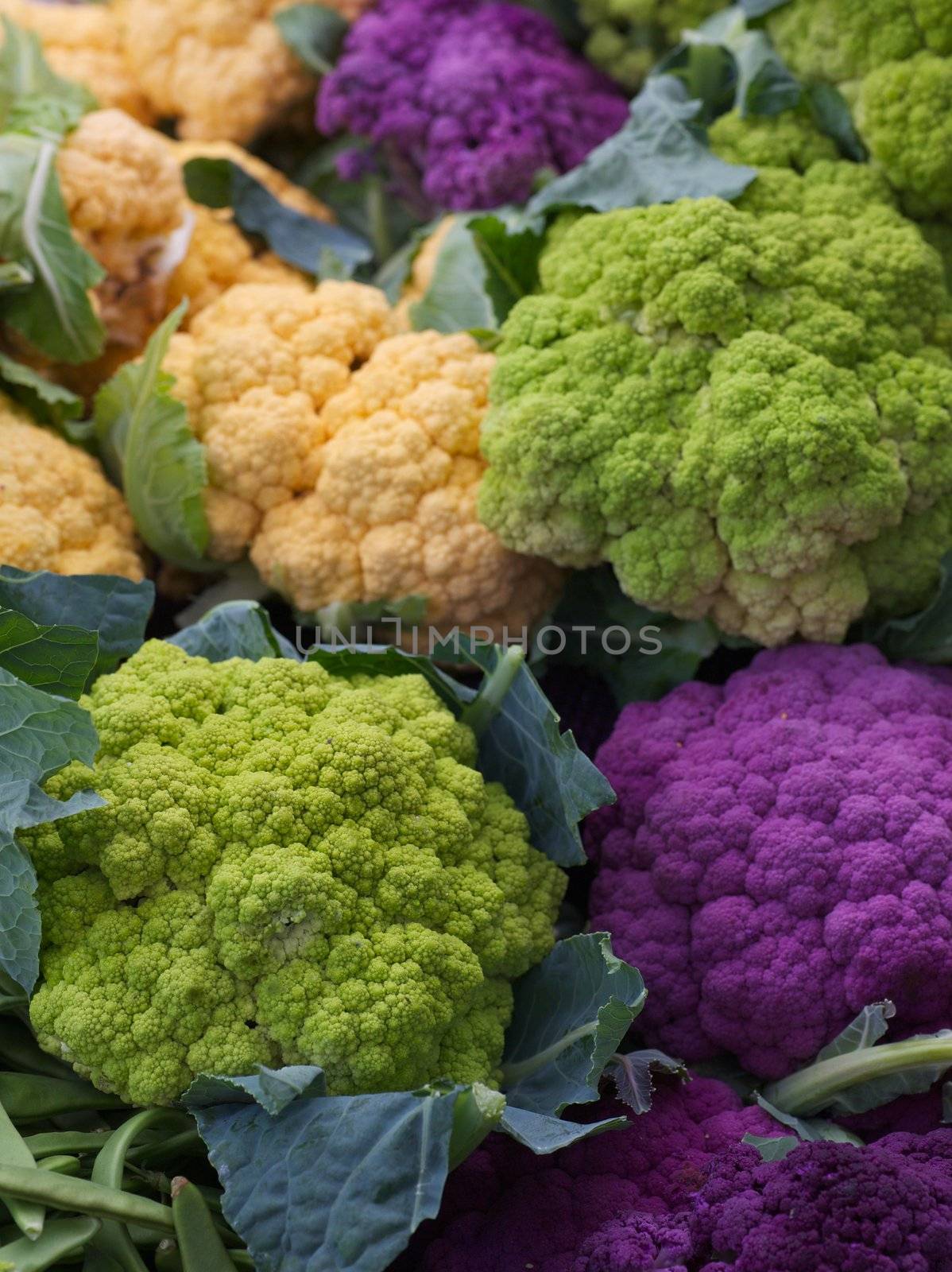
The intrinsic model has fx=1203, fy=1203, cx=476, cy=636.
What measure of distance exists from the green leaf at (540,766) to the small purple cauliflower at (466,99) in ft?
3.54

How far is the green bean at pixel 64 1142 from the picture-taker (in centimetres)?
140

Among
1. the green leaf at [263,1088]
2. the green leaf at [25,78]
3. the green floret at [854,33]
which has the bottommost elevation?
the green leaf at [263,1088]

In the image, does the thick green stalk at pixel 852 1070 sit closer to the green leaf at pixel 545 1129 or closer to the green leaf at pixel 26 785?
the green leaf at pixel 545 1129

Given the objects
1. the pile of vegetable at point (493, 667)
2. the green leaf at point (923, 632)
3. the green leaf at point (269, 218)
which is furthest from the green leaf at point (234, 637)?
the green leaf at point (923, 632)

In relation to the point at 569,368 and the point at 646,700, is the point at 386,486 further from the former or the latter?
the point at 646,700

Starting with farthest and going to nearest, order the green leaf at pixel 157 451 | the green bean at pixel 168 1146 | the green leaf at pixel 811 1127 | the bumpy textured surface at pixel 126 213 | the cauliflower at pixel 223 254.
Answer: the cauliflower at pixel 223 254, the bumpy textured surface at pixel 126 213, the green leaf at pixel 157 451, the green leaf at pixel 811 1127, the green bean at pixel 168 1146

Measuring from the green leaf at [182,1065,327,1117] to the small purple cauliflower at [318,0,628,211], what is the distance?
1.69 metres

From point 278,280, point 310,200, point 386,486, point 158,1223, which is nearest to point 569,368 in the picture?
point 386,486

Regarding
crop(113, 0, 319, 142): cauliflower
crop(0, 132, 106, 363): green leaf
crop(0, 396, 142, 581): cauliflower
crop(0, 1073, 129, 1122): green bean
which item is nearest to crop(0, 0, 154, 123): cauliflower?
crop(113, 0, 319, 142): cauliflower

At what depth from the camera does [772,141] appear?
2111 mm

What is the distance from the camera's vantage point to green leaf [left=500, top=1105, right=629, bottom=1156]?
142 cm

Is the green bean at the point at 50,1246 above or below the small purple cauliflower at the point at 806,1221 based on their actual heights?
below

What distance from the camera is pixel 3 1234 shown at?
1352 millimetres

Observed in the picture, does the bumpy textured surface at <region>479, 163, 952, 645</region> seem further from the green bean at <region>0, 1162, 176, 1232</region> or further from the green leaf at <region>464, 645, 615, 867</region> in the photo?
the green bean at <region>0, 1162, 176, 1232</region>
